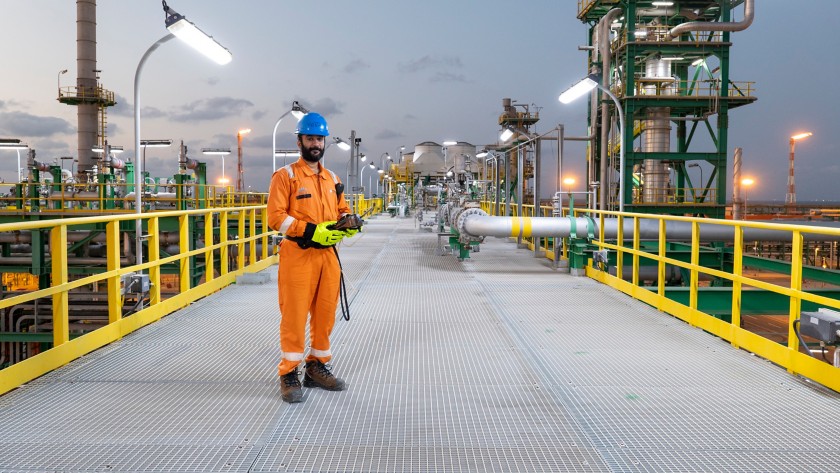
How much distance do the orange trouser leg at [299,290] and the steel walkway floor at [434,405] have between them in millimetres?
382

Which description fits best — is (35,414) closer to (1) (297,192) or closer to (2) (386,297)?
(1) (297,192)

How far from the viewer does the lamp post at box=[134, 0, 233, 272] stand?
757 cm

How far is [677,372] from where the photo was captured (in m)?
5.20

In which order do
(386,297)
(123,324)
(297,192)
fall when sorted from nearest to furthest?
1. (297,192)
2. (123,324)
3. (386,297)

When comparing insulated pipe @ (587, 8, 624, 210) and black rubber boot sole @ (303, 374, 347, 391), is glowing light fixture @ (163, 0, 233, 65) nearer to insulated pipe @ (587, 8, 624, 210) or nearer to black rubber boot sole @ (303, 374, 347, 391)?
black rubber boot sole @ (303, 374, 347, 391)

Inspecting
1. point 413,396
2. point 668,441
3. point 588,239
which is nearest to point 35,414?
point 413,396

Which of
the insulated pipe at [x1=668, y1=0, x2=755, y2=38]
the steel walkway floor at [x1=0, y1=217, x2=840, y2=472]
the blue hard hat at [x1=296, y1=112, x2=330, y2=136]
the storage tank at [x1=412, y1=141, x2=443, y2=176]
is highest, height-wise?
the insulated pipe at [x1=668, y1=0, x2=755, y2=38]

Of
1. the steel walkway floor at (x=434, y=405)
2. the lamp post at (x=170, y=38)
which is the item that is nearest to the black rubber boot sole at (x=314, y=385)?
the steel walkway floor at (x=434, y=405)

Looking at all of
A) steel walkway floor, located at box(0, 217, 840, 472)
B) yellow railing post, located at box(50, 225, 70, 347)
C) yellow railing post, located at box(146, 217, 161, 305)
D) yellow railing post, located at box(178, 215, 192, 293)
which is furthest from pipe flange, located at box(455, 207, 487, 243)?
yellow railing post, located at box(50, 225, 70, 347)

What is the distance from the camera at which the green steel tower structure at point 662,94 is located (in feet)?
81.5

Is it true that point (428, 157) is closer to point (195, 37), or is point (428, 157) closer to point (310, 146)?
point (195, 37)

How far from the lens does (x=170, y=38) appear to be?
8047mm

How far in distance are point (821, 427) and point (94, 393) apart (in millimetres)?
4895

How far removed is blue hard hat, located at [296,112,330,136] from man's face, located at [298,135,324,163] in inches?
1.5
